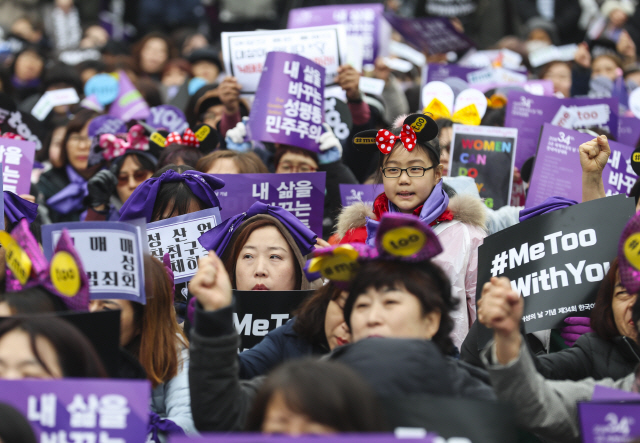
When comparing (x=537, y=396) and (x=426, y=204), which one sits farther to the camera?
(x=426, y=204)

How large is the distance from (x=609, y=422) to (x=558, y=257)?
126 cm

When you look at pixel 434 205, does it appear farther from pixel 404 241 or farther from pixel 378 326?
pixel 378 326

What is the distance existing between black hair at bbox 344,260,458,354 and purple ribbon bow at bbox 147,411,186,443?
0.82 meters

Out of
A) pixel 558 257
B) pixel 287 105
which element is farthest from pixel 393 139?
pixel 287 105

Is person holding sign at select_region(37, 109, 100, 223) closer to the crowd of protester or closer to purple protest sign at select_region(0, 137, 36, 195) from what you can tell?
the crowd of protester

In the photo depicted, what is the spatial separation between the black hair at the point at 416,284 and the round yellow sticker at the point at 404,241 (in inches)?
2.2

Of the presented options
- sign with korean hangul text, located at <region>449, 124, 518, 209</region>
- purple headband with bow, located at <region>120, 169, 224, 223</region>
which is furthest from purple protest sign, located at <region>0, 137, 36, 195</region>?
sign with korean hangul text, located at <region>449, 124, 518, 209</region>

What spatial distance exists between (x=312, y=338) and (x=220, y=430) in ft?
2.68

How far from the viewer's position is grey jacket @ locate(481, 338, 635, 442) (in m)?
2.71

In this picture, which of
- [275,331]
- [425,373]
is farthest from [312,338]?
[425,373]

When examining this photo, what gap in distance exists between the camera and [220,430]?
278 centimetres

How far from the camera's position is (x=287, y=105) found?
5.76m

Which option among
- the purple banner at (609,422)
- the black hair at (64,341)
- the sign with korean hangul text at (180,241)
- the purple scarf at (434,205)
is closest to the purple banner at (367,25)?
the purple scarf at (434,205)

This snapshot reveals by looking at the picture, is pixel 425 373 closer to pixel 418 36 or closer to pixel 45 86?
pixel 418 36
